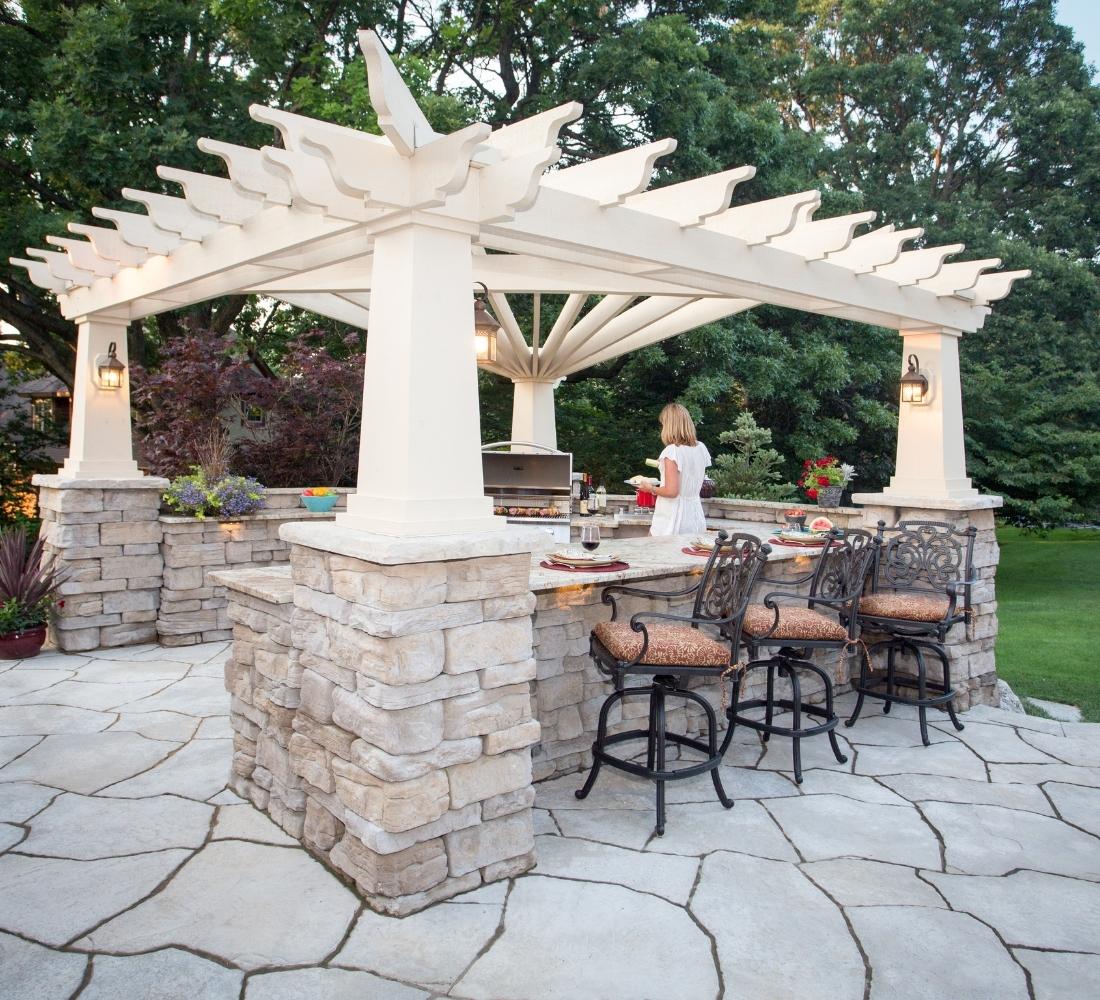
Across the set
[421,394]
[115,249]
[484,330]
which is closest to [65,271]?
[115,249]

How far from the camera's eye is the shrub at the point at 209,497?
6.32 metres

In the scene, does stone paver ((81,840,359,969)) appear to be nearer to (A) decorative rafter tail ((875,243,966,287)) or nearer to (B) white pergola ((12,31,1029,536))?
(B) white pergola ((12,31,1029,536))

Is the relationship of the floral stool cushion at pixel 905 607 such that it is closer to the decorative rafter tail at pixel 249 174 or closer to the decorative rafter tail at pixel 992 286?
the decorative rafter tail at pixel 992 286

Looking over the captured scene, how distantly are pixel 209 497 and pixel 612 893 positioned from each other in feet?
15.5

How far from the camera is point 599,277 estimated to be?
15.2 feet

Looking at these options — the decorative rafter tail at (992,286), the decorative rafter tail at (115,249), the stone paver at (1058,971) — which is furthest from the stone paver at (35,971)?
the decorative rafter tail at (992,286)

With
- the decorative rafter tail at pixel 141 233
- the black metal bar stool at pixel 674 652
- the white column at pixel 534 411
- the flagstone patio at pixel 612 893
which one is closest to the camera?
the flagstone patio at pixel 612 893

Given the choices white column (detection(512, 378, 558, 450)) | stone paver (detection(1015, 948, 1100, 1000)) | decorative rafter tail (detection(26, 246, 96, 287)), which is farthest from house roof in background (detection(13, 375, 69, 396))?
stone paver (detection(1015, 948, 1100, 1000))

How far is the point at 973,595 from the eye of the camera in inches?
208

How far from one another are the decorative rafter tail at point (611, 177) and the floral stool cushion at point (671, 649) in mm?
1747

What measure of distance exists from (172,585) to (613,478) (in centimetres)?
692

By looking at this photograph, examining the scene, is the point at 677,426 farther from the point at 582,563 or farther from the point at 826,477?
the point at 582,563

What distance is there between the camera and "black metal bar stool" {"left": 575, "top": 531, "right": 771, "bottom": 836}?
11.0 ft

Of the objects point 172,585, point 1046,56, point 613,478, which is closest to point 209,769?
point 172,585
